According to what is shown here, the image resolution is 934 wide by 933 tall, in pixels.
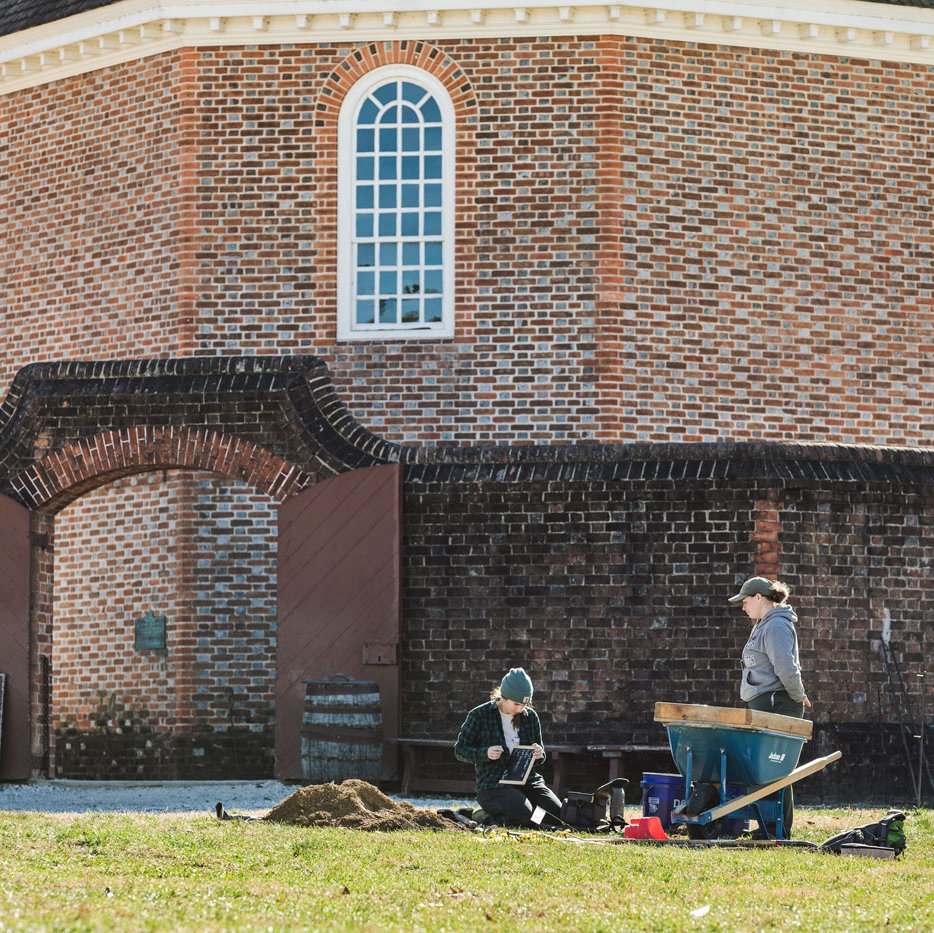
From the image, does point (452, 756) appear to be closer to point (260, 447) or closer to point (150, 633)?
point (260, 447)

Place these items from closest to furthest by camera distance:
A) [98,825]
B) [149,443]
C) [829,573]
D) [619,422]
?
[98,825] → [829,573] → [149,443] → [619,422]

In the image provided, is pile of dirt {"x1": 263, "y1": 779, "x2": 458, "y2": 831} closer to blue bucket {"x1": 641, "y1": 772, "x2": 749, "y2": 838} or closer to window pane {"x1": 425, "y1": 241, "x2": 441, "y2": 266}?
blue bucket {"x1": 641, "y1": 772, "x2": 749, "y2": 838}

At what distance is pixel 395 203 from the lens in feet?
60.0

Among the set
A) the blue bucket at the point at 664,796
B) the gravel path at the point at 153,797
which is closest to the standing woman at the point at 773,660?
the blue bucket at the point at 664,796

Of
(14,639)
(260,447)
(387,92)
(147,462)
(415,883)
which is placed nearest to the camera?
(415,883)

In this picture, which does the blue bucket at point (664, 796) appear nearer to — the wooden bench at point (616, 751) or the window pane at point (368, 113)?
the wooden bench at point (616, 751)

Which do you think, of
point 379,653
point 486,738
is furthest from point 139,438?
point 486,738

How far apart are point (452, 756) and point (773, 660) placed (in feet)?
14.4

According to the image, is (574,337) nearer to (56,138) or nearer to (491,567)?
(491,567)

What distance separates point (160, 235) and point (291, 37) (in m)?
2.34

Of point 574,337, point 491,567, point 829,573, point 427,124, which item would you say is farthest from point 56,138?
point 829,573

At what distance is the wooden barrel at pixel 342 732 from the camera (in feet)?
48.0

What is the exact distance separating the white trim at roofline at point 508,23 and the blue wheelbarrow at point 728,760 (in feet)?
31.0

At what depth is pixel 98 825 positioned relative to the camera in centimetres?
1081
